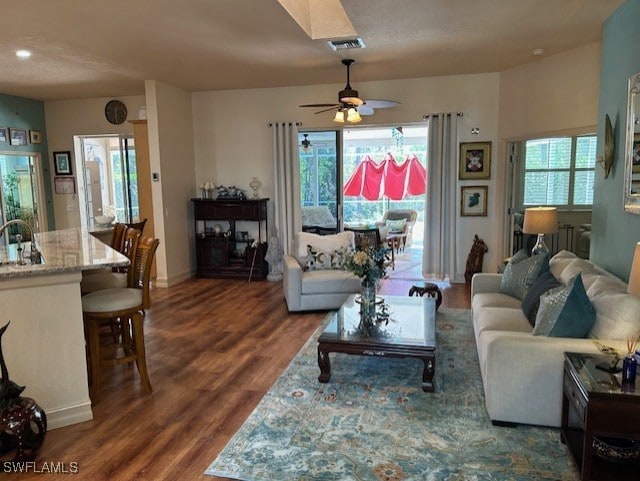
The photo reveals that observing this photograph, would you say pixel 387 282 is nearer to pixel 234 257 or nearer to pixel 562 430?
pixel 234 257

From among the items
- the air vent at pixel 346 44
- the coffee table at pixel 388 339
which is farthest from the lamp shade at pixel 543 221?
the air vent at pixel 346 44

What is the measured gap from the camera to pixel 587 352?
2.56 metres

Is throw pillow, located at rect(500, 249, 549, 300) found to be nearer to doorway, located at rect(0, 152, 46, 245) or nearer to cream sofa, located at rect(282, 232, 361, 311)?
cream sofa, located at rect(282, 232, 361, 311)

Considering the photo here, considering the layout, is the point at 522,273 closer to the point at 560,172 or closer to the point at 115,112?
the point at 560,172

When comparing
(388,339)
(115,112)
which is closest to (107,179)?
(115,112)

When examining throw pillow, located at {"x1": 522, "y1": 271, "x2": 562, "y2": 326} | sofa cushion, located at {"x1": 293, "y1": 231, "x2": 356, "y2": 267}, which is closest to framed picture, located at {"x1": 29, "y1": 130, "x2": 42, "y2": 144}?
sofa cushion, located at {"x1": 293, "y1": 231, "x2": 356, "y2": 267}

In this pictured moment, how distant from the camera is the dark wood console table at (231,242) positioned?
7125 millimetres

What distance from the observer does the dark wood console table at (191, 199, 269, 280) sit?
7.12 meters

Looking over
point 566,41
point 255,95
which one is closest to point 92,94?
point 255,95

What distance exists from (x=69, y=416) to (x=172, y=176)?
14.6 feet

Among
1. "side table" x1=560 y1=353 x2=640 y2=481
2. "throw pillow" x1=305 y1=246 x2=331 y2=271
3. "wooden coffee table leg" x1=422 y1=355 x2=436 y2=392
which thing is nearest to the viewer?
"side table" x1=560 y1=353 x2=640 y2=481

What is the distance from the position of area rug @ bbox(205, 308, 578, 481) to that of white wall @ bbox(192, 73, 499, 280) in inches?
150

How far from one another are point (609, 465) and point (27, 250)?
390 cm

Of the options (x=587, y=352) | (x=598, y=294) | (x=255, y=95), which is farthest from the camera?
(x=255, y=95)
